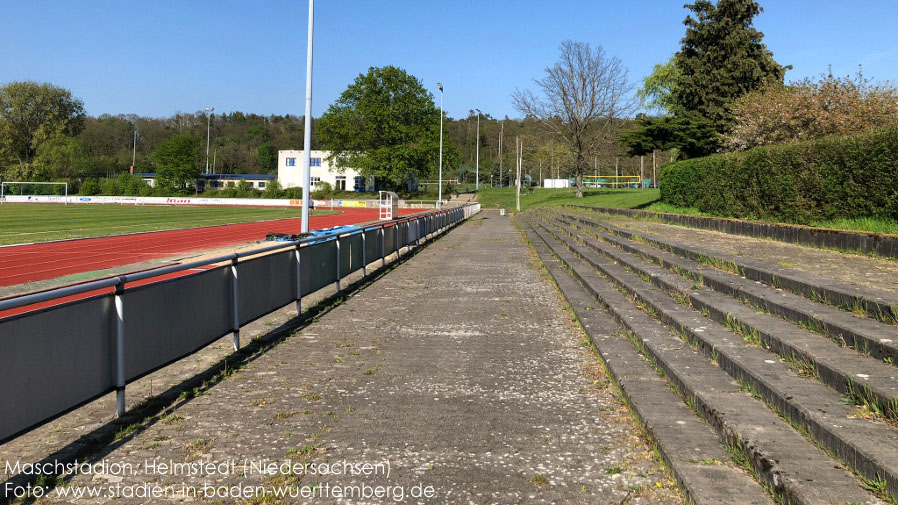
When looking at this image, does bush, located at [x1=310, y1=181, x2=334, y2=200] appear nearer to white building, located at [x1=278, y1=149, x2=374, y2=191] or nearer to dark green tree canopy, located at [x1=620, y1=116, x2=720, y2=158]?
white building, located at [x1=278, y1=149, x2=374, y2=191]

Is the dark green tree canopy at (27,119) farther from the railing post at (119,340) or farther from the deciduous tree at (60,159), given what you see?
the railing post at (119,340)

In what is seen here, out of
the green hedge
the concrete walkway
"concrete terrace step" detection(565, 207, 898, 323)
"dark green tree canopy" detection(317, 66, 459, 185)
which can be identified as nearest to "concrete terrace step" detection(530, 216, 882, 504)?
the concrete walkway

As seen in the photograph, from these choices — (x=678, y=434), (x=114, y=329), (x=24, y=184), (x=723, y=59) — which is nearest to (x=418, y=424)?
(x=678, y=434)

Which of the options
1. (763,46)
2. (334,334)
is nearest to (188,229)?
(334,334)

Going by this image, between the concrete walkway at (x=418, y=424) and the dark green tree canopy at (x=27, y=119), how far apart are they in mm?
102944

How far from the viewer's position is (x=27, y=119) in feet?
305

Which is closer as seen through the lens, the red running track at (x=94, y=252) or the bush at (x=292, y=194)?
the red running track at (x=94, y=252)

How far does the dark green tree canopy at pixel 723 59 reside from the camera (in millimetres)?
36969

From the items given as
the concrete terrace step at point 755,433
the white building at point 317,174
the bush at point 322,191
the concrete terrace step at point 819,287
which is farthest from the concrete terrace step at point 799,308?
the white building at point 317,174

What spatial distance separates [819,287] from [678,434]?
10.9ft

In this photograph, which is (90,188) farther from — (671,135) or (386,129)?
(671,135)

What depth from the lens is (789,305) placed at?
615cm

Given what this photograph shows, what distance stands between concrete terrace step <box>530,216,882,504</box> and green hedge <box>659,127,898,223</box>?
22.5 feet

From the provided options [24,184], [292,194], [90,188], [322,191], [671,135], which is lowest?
[292,194]
